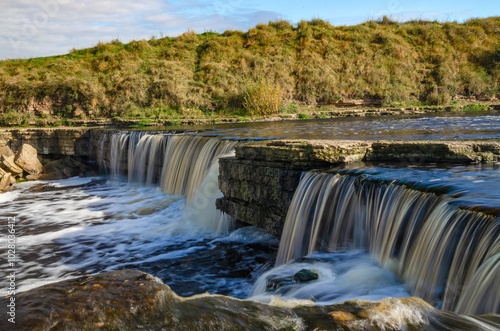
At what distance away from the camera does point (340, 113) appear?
21891mm

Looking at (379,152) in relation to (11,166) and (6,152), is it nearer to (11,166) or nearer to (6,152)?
→ (11,166)

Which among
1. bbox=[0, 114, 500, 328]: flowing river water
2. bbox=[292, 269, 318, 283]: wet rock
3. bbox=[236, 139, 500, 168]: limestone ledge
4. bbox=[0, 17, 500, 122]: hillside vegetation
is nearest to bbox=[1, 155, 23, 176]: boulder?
bbox=[0, 114, 500, 328]: flowing river water

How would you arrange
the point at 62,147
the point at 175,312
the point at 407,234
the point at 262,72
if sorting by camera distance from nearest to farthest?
the point at 175,312
the point at 407,234
the point at 62,147
the point at 262,72

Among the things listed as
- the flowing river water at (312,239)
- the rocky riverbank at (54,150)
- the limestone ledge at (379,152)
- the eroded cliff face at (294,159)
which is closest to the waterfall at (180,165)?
the flowing river water at (312,239)

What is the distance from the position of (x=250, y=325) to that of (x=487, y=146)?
232 inches

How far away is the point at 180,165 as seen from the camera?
12.4 metres

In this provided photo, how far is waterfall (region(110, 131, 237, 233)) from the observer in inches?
384

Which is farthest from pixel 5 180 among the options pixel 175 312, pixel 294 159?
pixel 175 312

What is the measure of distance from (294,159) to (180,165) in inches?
248

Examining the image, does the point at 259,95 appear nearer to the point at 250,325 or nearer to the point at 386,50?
the point at 386,50

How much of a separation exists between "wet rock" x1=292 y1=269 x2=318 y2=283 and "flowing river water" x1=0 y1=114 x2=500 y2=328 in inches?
2.4

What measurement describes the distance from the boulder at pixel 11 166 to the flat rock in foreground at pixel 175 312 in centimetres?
1553

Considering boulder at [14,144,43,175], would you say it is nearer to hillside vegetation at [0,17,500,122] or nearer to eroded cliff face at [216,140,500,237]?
hillside vegetation at [0,17,500,122]

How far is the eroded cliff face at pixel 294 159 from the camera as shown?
6574 millimetres
